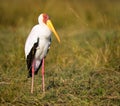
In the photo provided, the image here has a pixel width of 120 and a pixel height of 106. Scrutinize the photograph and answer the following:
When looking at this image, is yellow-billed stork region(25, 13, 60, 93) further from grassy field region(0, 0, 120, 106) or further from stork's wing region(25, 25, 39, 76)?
grassy field region(0, 0, 120, 106)

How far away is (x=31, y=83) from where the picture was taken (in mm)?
6742

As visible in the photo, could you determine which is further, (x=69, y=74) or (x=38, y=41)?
(x=69, y=74)

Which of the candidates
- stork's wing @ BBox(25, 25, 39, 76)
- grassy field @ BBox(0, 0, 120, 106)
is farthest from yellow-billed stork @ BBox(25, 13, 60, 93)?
grassy field @ BBox(0, 0, 120, 106)

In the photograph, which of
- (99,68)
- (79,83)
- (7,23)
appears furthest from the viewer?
(7,23)

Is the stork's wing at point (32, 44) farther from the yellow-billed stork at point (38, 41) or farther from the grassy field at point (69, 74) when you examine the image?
the grassy field at point (69, 74)

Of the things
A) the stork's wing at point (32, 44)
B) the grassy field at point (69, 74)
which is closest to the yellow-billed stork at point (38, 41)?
the stork's wing at point (32, 44)

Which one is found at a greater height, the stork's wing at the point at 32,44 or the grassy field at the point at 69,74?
the stork's wing at the point at 32,44

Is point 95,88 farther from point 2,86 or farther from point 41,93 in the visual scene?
point 2,86

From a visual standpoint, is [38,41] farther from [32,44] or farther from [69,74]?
[69,74]

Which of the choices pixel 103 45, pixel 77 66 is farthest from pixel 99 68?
pixel 103 45

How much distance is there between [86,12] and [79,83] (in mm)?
8773

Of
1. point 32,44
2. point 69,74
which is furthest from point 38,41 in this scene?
point 69,74

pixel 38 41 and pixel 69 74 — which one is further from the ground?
pixel 38 41

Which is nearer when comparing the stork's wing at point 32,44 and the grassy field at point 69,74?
the grassy field at point 69,74
